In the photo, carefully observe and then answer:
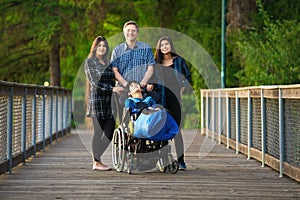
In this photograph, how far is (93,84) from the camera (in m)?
11.3

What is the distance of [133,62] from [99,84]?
53 centimetres

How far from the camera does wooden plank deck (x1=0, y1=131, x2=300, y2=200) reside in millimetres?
8859

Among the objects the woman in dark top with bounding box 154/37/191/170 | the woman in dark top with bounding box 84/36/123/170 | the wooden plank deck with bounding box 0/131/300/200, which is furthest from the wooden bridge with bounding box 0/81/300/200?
the woman in dark top with bounding box 154/37/191/170

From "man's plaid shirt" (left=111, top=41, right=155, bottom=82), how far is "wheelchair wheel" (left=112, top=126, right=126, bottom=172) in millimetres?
698

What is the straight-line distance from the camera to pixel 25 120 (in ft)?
41.1

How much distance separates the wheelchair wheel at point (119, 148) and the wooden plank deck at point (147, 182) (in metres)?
0.14

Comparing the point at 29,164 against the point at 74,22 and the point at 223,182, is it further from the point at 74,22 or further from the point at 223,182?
the point at 74,22

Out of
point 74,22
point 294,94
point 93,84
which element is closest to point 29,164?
point 93,84

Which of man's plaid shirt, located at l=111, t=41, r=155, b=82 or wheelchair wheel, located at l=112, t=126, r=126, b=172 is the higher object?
man's plaid shirt, located at l=111, t=41, r=155, b=82

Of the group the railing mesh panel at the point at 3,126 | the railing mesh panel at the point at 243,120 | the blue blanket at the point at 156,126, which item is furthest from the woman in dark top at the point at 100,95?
the railing mesh panel at the point at 243,120

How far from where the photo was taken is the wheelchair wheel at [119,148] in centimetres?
1102

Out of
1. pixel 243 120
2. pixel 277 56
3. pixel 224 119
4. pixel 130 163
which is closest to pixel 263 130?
pixel 130 163

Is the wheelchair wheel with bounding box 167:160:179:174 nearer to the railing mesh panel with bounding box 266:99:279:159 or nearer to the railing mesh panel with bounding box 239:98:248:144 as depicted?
the railing mesh panel with bounding box 266:99:279:159

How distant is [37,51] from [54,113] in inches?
583
